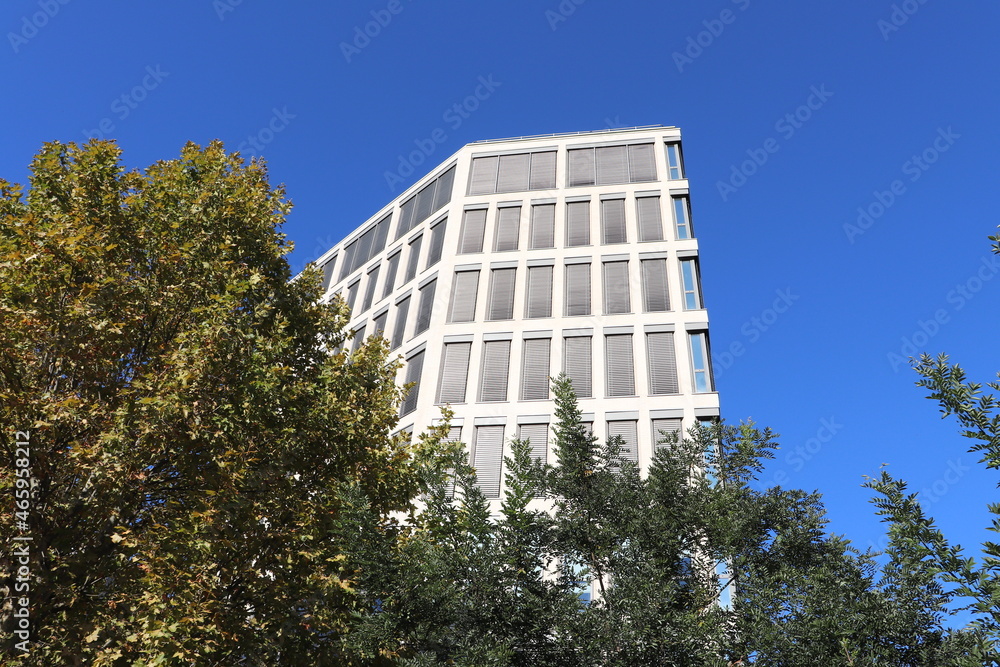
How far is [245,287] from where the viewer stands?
10836mm

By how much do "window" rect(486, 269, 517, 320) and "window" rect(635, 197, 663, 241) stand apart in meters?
6.93

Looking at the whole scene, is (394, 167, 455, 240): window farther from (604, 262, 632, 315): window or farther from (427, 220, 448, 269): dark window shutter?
(604, 262, 632, 315): window

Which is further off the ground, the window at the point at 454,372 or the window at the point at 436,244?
the window at the point at 436,244

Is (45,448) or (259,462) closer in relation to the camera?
(45,448)

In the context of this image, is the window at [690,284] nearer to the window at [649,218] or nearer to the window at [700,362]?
the window at [700,362]

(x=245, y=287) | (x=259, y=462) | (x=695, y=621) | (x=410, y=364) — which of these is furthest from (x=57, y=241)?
(x=410, y=364)

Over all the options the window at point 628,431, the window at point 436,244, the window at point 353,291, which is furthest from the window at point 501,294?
the window at point 353,291

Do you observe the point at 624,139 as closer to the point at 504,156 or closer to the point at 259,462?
the point at 504,156

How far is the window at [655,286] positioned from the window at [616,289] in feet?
2.84

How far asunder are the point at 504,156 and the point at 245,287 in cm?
3229

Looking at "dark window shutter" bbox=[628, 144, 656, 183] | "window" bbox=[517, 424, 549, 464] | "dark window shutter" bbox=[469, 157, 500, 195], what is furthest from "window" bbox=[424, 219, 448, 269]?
"window" bbox=[517, 424, 549, 464]

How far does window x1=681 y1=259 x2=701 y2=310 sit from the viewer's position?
3269cm

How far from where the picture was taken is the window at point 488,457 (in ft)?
97.3

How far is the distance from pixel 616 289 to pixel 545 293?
3.49 m
